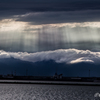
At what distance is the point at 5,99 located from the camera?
85.1 m

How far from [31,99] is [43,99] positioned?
309 cm

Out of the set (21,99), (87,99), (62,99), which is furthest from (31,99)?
(87,99)

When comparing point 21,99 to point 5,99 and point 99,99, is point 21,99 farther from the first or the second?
point 99,99

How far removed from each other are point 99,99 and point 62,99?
31.3ft

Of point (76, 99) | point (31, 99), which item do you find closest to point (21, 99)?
point (31, 99)

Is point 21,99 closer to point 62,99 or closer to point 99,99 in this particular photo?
point 62,99

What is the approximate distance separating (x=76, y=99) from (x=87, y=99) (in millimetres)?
2871

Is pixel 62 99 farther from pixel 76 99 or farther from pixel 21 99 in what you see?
pixel 21 99

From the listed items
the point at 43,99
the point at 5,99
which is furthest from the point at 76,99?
the point at 5,99

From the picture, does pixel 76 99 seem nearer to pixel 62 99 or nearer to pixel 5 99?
pixel 62 99

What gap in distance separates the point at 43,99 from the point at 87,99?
11892 millimetres

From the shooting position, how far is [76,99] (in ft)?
298

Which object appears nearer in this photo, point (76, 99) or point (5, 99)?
point (5, 99)

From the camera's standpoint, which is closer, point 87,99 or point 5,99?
point 5,99
